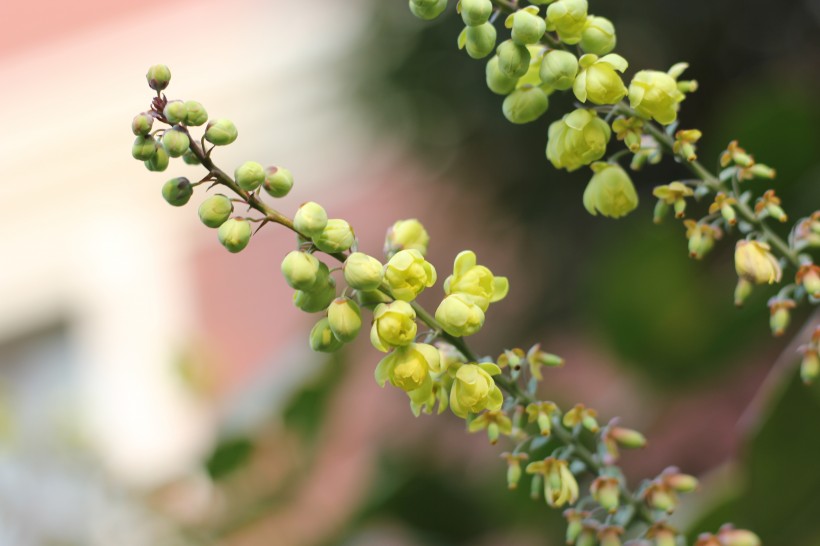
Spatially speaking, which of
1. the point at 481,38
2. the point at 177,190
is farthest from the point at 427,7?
the point at 177,190

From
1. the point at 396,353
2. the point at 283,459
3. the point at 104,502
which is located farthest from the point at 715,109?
the point at 396,353

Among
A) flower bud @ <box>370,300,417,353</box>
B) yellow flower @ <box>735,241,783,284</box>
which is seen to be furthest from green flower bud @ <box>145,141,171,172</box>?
yellow flower @ <box>735,241,783,284</box>

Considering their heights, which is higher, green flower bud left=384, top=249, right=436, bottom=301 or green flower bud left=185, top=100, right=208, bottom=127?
green flower bud left=185, top=100, right=208, bottom=127

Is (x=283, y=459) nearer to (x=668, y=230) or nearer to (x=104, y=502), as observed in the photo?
(x=104, y=502)

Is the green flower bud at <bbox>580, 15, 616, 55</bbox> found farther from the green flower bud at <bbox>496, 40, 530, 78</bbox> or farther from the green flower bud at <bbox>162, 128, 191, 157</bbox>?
the green flower bud at <bbox>162, 128, 191, 157</bbox>

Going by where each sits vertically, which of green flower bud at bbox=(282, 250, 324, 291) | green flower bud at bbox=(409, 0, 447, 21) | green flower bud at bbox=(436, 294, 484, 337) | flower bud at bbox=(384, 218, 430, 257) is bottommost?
green flower bud at bbox=(436, 294, 484, 337)

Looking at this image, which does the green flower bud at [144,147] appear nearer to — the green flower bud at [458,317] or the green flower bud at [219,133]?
the green flower bud at [219,133]
